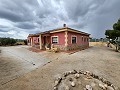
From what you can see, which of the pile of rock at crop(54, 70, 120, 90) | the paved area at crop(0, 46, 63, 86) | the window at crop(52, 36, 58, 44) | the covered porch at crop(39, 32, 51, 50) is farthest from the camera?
the covered porch at crop(39, 32, 51, 50)

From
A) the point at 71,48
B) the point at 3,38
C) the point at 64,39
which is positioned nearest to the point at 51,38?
the point at 64,39

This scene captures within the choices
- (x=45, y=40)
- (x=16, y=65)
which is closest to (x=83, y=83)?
(x=16, y=65)

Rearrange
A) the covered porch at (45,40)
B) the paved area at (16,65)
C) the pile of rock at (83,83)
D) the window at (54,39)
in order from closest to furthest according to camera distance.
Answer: the pile of rock at (83,83), the paved area at (16,65), the window at (54,39), the covered porch at (45,40)

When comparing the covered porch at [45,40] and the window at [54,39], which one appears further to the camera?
the covered porch at [45,40]

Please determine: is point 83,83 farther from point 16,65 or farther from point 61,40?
point 61,40

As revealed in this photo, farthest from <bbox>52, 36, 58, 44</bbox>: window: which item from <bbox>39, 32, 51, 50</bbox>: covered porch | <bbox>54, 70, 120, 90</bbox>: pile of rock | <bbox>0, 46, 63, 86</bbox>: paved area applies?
<bbox>54, 70, 120, 90</bbox>: pile of rock

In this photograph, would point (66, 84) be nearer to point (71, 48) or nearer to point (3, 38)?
point (71, 48)

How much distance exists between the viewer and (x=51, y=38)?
656 inches

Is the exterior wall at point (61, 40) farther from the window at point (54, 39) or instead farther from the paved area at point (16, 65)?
the paved area at point (16, 65)

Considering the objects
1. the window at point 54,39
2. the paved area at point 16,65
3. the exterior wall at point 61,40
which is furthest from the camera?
the window at point 54,39

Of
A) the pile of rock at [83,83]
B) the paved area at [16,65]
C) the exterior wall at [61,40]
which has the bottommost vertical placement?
the pile of rock at [83,83]

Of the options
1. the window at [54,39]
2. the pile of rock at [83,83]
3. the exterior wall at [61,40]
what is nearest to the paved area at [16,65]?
the pile of rock at [83,83]

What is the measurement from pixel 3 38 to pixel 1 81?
97.3ft

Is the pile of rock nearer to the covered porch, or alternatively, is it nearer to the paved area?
the paved area
